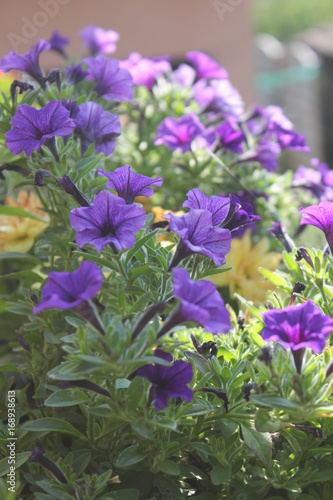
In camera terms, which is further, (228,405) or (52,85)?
(52,85)

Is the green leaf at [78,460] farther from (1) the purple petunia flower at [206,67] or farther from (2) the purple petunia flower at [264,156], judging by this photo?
(1) the purple petunia flower at [206,67]

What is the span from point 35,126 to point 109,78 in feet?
0.80

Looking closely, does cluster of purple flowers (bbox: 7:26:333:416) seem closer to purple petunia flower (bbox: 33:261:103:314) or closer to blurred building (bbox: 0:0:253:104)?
purple petunia flower (bbox: 33:261:103:314)

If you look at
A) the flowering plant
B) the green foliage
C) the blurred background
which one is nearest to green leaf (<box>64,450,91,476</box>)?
the flowering plant

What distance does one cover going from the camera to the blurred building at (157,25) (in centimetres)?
318

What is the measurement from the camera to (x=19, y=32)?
3141mm

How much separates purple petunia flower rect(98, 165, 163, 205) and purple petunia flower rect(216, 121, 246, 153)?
0.35 metres

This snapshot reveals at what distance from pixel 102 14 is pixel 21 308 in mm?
2804

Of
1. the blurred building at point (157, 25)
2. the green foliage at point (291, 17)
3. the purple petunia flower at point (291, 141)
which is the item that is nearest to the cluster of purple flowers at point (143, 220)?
the purple petunia flower at point (291, 141)

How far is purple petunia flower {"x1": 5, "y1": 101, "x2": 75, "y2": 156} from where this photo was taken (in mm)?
A: 651

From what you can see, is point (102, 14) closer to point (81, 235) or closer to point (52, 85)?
point (52, 85)

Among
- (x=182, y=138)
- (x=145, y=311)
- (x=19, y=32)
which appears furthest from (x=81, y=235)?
(x=19, y=32)

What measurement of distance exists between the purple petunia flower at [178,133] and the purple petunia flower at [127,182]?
313mm

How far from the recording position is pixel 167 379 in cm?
56
